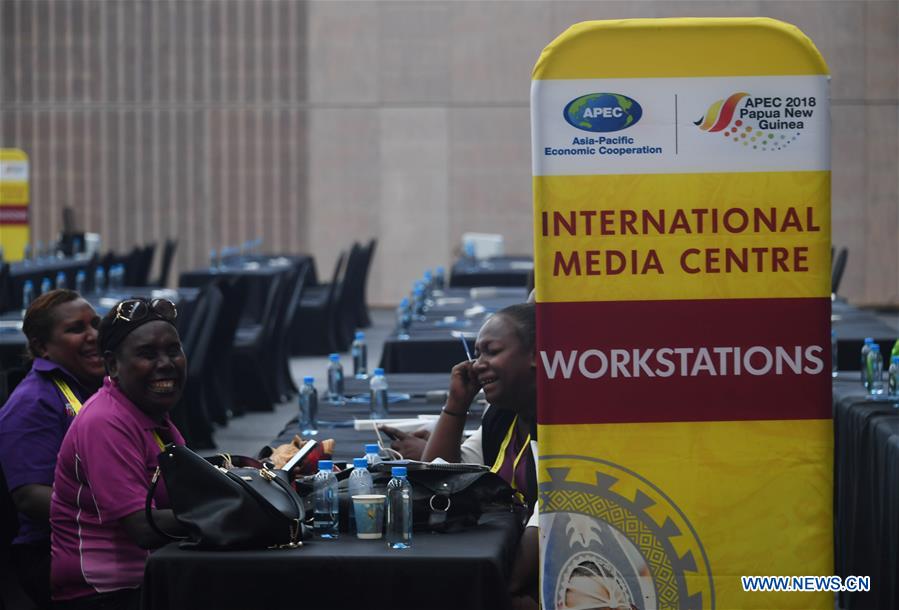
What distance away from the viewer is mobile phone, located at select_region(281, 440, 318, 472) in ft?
11.3

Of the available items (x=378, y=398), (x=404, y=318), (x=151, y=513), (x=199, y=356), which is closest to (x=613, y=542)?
(x=151, y=513)

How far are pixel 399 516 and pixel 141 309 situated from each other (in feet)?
2.80

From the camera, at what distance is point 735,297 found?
262 cm

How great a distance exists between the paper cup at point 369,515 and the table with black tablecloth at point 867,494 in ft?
5.66

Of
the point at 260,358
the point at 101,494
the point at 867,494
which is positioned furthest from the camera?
the point at 260,358

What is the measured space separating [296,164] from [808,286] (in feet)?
45.6

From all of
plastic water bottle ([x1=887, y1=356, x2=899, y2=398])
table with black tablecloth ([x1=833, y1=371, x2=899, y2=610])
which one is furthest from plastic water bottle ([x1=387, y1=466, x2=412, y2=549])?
plastic water bottle ([x1=887, y1=356, x2=899, y2=398])

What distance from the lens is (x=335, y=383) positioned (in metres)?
5.56

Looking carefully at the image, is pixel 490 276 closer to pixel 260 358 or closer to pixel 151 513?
pixel 260 358

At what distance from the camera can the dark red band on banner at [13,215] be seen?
14.1 meters

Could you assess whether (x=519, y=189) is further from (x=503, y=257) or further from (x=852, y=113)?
(x=852, y=113)

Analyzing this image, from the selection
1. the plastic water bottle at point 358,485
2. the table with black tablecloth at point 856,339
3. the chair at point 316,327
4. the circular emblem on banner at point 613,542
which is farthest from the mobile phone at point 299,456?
the chair at point 316,327

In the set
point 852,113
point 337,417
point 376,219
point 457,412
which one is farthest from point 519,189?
point 457,412

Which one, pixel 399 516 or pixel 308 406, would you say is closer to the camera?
pixel 399 516
